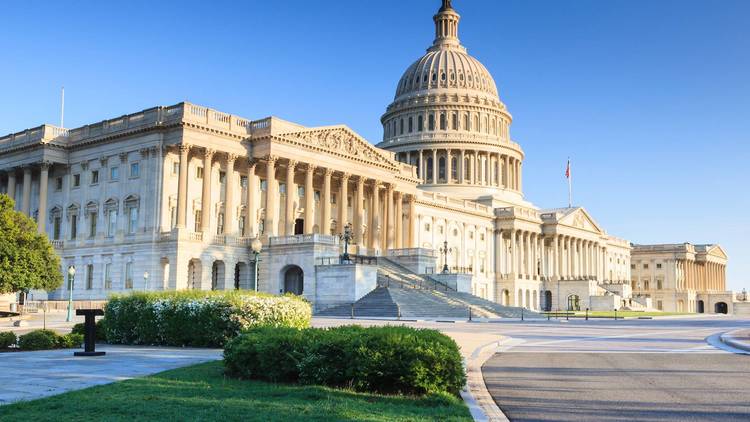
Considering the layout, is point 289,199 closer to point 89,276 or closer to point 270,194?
point 270,194

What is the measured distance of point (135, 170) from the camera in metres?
74.0

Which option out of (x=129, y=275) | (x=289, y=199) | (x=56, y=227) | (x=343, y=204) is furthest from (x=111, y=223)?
(x=343, y=204)

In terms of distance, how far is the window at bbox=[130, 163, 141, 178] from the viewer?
7350 centimetres

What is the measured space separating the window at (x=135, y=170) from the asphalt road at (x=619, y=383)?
5094 centimetres

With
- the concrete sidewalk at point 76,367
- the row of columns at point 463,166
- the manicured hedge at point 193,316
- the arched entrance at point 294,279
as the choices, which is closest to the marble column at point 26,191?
the arched entrance at point 294,279

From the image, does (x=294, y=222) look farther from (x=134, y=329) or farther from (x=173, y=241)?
(x=134, y=329)

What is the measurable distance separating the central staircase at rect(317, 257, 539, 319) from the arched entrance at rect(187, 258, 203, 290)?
1245cm

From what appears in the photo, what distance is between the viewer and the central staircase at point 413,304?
63.0 metres

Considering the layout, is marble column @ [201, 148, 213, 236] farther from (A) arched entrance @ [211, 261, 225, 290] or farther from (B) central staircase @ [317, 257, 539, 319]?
(B) central staircase @ [317, 257, 539, 319]

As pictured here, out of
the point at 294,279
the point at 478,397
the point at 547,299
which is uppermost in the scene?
the point at 294,279

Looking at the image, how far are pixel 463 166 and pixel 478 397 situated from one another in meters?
130

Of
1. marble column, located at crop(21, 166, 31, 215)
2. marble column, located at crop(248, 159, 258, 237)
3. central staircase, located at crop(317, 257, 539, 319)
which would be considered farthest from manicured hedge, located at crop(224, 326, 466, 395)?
marble column, located at crop(21, 166, 31, 215)

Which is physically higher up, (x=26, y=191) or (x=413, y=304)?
(x=26, y=191)

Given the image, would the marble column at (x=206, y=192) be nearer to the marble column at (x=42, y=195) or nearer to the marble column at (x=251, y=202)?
the marble column at (x=251, y=202)
